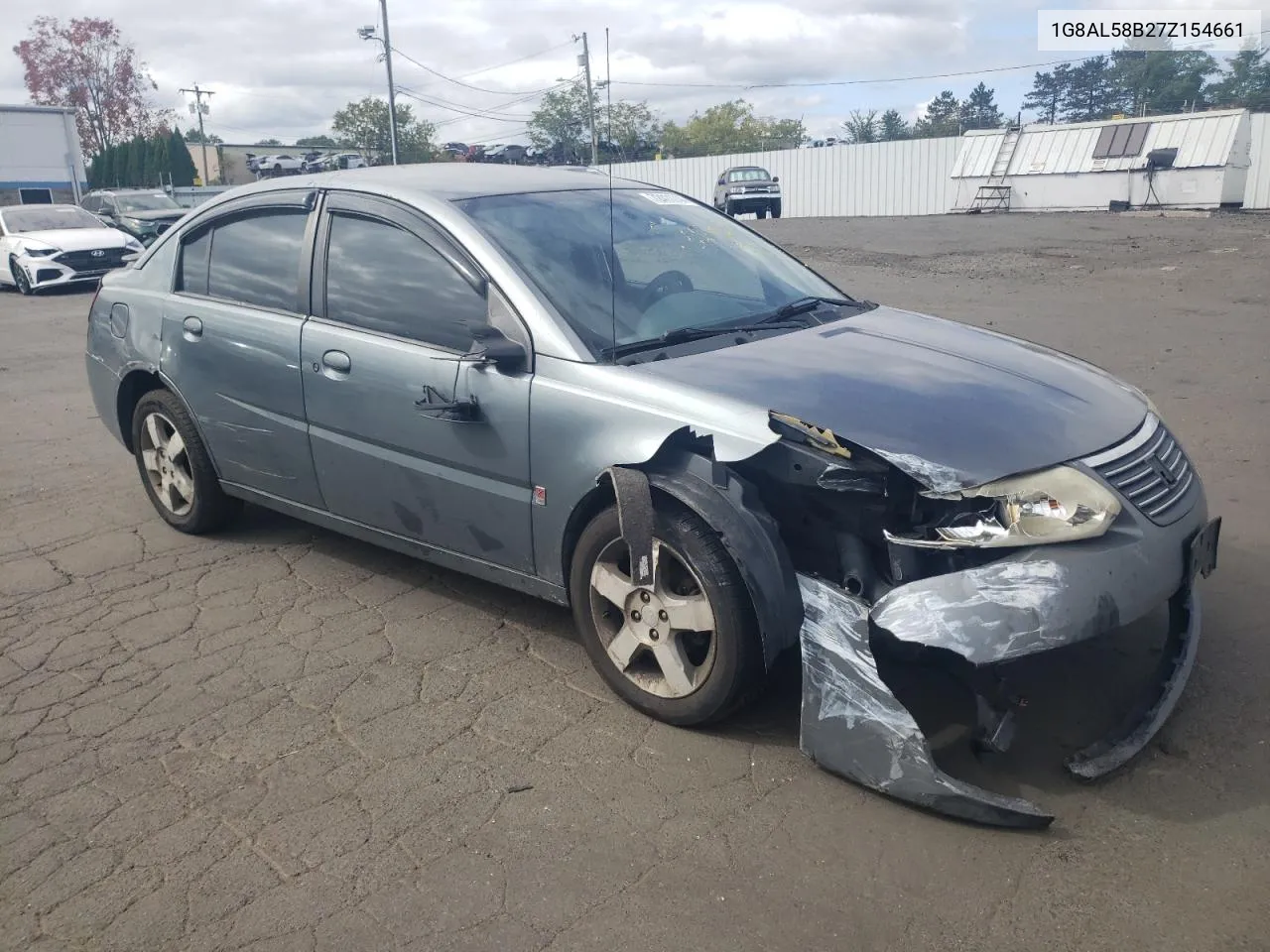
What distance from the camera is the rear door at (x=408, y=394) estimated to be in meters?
3.84

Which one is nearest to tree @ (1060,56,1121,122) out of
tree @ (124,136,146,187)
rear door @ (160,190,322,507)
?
tree @ (124,136,146,187)

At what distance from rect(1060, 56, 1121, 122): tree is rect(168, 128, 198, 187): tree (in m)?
37.2

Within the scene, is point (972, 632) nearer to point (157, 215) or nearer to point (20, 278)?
point (20, 278)

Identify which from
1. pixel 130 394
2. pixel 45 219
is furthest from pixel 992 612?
pixel 45 219

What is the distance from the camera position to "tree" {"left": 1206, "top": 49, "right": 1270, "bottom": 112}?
3878cm

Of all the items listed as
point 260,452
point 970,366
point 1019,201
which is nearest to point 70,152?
point 1019,201

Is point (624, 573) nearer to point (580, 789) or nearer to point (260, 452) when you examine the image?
point (580, 789)

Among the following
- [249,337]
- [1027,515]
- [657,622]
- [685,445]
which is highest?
[249,337]

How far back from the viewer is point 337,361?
4.30 meters

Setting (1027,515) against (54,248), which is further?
(54,248)

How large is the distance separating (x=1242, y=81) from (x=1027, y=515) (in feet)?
152

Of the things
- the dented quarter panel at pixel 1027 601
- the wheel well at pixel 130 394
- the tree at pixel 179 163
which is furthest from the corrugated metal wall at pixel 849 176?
the dented quarter panel at pixel 1027 601

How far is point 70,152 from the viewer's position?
114ft

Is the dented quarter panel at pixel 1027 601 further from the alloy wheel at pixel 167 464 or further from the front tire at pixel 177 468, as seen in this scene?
the alloy wheel at pixel 167 464
